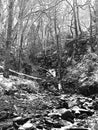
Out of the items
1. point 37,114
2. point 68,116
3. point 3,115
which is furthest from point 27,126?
point 68,116

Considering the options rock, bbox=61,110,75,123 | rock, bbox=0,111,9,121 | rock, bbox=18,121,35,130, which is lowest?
rock, bbox=61,110,75,123

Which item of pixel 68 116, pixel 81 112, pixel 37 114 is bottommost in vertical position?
pixel 81 112

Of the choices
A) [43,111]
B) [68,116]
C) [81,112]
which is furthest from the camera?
[81,112]

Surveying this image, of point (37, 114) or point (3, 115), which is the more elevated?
point (3, 115)

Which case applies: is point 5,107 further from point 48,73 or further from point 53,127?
point 48,73

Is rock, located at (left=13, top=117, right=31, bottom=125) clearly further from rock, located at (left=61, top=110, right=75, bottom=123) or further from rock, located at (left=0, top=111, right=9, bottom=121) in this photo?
rock, located at (left=61, top=110, right=75, bottom=123)

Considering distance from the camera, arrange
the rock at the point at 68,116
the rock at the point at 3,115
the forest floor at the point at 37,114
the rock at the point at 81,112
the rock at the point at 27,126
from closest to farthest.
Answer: the rock at the point at 27,126
the forest floor at the point at 37,114
the rock at the point at 3,115
the rock at the point at 68,116
the rock at the point at 81,112

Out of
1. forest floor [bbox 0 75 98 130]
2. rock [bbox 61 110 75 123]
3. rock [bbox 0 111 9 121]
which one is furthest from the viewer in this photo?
rock [bbox 61 110 75 123]

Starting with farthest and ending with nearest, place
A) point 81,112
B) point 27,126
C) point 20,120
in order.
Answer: point 81,112 → point 20,120 → point 27,126

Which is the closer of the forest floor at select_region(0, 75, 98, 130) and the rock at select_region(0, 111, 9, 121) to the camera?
the forest floor at select_region(0, 75, 98, 130)

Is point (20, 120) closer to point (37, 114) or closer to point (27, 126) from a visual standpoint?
point (27, 126)

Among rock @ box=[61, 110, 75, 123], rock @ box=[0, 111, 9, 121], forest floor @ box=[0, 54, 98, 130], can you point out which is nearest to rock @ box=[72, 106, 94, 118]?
forest floor @ box=[0, 54, 98, 130]

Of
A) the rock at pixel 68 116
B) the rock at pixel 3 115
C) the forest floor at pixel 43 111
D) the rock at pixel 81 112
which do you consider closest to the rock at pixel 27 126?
the forest floor at pixel 43 111

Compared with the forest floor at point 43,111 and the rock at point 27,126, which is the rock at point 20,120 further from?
the rock at point 27,126
